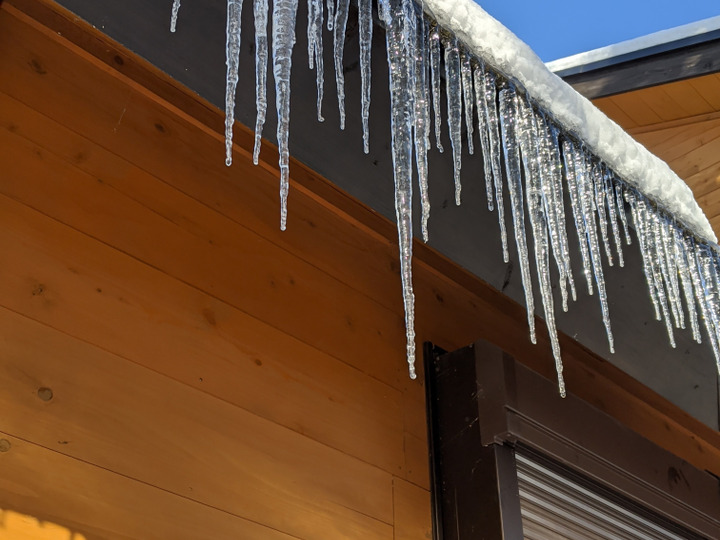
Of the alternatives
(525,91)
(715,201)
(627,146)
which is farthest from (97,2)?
(715,201)

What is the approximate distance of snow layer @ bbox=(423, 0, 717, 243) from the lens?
1.50m

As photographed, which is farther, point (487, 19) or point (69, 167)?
point (69, 167)

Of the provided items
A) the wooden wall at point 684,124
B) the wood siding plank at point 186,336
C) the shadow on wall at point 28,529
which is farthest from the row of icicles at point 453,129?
the wooden wall at point 684,124

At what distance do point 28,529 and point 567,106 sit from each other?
1270mm

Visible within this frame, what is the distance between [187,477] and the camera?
1.80 meters

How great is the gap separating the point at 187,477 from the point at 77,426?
26 centimetres

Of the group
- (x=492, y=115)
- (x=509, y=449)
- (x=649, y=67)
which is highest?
(x=649, y=67)

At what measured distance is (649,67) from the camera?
311 centimetres

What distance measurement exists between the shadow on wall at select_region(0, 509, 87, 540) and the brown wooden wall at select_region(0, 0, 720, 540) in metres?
0.02

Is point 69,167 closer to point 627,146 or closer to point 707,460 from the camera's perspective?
point 627,146

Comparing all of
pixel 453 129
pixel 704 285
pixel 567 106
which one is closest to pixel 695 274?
pixel 704 285

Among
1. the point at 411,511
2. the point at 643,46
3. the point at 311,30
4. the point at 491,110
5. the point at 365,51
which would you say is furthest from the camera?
the point at 643,46

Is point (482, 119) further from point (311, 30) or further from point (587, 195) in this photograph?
point (311, 30)

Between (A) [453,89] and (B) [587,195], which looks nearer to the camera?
(A) [453,89]
